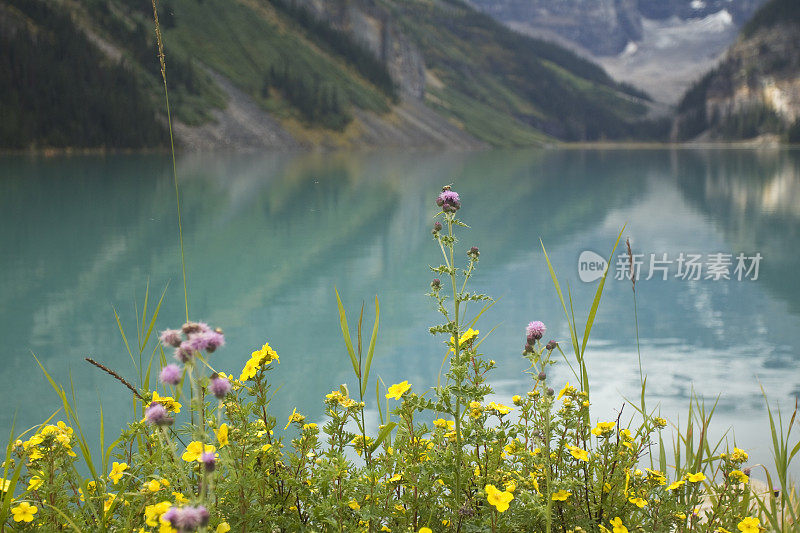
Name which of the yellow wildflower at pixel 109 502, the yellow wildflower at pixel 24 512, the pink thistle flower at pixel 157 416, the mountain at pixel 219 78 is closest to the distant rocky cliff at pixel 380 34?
the mountain at pixel 219 78

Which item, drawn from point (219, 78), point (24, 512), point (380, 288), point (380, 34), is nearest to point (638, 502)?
point (24, 512)

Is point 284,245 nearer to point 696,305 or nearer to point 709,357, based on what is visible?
point 696,305

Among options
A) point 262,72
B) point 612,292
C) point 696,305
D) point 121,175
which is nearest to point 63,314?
point 612,292

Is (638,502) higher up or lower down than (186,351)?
lower down

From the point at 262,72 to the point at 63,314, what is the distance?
130 meters

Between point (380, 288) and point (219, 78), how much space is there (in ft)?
394

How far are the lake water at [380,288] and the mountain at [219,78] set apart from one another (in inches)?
1374

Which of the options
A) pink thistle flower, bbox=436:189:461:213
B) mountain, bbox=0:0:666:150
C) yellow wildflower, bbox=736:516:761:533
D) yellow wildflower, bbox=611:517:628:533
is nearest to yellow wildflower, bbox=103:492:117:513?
pink thistle flower, bbox=436:189:461:213

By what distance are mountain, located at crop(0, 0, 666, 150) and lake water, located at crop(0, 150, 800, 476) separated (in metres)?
34.9

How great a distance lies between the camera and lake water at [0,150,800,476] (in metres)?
8.85

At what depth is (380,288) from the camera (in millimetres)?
15359

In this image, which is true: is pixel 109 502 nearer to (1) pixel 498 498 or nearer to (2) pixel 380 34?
(1) pixel 498 498

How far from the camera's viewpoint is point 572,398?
313 cm

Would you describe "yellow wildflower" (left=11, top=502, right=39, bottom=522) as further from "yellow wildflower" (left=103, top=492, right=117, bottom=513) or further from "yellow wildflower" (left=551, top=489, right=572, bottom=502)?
"yellow wildflower" (left=551, top=489, right=572, bottom=502)
